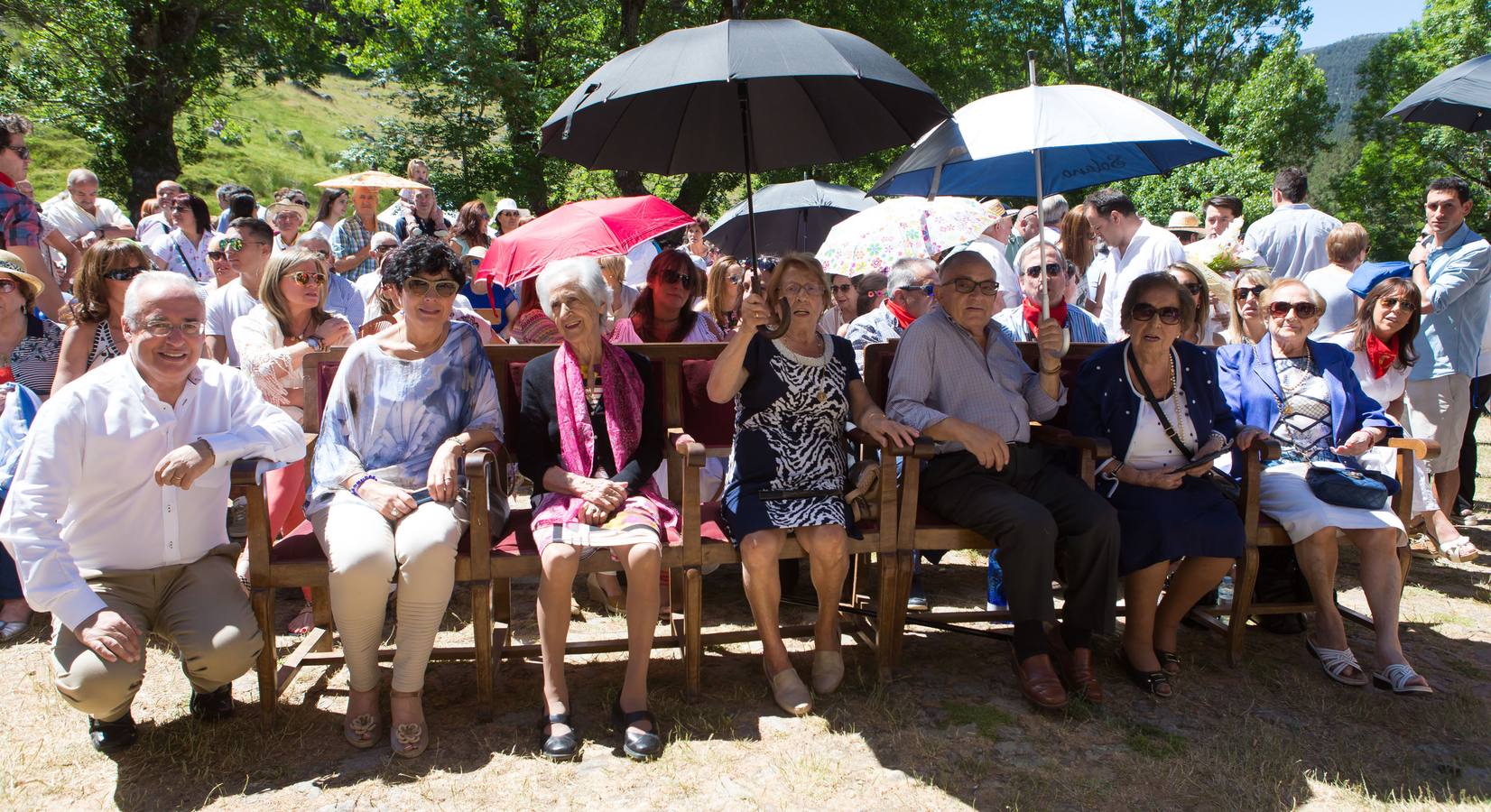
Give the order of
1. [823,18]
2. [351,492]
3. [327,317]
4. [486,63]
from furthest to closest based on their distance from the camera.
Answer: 1. [823,18]
2. [486,63]
3. [327,317]
4. [351,492]

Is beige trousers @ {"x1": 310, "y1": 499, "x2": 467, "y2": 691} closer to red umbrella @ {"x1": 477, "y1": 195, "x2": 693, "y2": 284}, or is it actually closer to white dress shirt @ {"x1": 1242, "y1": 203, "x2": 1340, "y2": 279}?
red umbrella @ {"x1": 477, "y1": 195, "x2": 693, "y2": 284}

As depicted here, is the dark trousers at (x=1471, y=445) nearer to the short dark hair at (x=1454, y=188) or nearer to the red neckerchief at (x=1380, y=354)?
the short dark hair at (x=1454, y=188)

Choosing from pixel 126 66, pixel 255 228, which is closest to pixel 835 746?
pixel 255 228

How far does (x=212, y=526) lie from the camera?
3.14 m

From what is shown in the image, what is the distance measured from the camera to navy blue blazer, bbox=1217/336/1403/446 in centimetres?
393

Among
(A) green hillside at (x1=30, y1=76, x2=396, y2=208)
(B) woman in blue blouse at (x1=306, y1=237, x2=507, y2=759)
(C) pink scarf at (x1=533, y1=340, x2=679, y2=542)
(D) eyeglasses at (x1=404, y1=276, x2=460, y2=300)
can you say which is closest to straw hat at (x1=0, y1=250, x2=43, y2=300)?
(B) woman in blue blouse at (x1=306, y1=237, x2=507, y2=759)

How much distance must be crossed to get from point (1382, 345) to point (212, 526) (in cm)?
491

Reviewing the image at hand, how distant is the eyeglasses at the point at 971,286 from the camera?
12.0ft

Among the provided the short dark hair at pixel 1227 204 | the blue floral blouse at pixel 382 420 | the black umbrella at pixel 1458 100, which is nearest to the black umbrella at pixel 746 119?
the blue floral blouse at pixel 382 420

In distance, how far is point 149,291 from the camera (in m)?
2.92

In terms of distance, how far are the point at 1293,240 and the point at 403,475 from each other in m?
6.12

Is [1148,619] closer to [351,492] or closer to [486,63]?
[351,492]

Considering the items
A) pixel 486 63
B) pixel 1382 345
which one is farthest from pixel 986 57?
pixel 1382 345

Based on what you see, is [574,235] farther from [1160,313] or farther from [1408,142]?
[1408,142]
